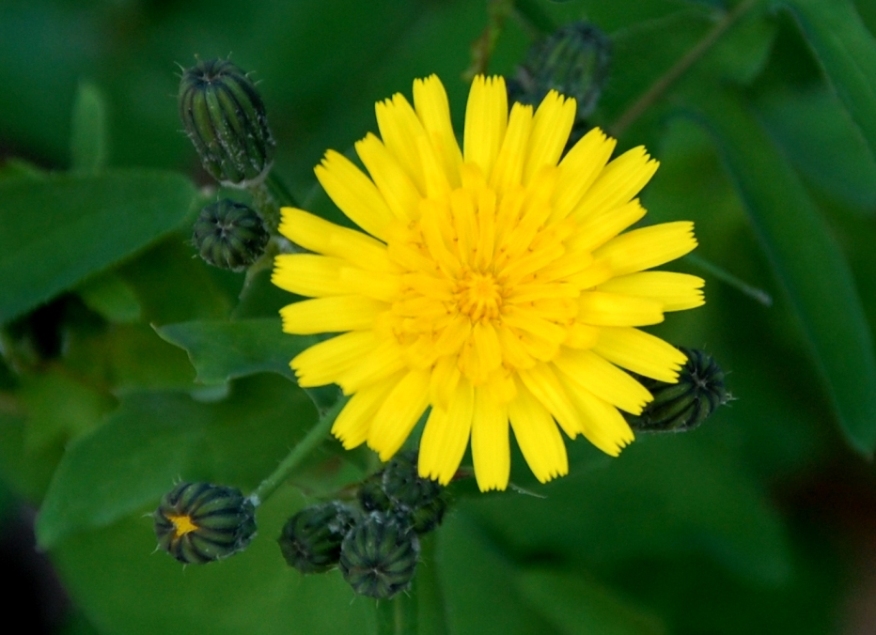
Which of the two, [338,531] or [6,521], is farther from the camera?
[6,521]

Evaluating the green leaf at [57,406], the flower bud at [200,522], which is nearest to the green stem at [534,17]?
the flower bud at [200,522]

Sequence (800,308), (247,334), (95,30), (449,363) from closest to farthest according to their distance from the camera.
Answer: (449,363)
(247,334)
(800,308)
(95,30)

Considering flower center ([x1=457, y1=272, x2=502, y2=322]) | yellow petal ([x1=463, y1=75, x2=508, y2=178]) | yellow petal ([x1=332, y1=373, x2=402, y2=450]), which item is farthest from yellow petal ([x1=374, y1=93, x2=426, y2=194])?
yellow petal ([x1=332, y1=373, x2=402, y2=450])

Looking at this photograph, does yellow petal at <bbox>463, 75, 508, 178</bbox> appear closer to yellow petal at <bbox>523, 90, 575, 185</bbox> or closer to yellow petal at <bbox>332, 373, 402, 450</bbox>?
yellow petal at <bbox>523, 90, 575, 185</bbox>

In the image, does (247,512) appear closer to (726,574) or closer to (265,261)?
(265,261)

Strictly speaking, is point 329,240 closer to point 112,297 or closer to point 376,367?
point 376,367

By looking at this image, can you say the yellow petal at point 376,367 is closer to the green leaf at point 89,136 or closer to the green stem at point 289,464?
the green stem at point 289,464

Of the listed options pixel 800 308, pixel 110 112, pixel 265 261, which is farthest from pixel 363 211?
pixel 110 112
